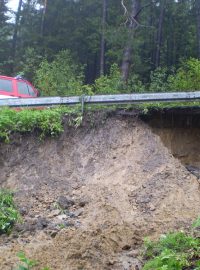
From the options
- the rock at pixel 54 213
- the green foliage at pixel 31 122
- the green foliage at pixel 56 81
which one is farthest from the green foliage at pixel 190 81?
the rock at pixel 54 213

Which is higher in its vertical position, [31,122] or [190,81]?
[190,81]

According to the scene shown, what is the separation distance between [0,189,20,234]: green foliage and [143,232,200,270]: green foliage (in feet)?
8.04

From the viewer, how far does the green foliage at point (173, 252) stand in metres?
5.97

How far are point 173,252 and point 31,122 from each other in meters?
4.72

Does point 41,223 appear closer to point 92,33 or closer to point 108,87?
point 108,87

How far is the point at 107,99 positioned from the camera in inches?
401

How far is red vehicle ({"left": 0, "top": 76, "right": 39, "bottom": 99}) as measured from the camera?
45.6ft

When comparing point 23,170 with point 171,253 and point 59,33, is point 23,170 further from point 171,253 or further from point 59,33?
point 59,33

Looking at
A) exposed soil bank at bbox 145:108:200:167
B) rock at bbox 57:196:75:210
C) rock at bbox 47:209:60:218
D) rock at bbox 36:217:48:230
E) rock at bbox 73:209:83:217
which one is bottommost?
rock at bbox 36:217:48:230

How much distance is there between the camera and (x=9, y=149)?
989 cm

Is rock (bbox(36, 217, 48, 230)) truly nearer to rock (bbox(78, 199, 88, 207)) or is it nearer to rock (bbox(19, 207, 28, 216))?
rock (bbox(19, 207, 28, 216))

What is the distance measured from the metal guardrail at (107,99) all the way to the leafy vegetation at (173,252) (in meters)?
3.65

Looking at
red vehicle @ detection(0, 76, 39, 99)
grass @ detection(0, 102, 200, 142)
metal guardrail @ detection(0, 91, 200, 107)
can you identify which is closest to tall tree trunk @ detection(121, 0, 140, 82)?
red vehicle @ detection(0, 76, 39, 99)

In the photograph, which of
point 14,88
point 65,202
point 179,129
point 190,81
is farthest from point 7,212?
point 190,81
